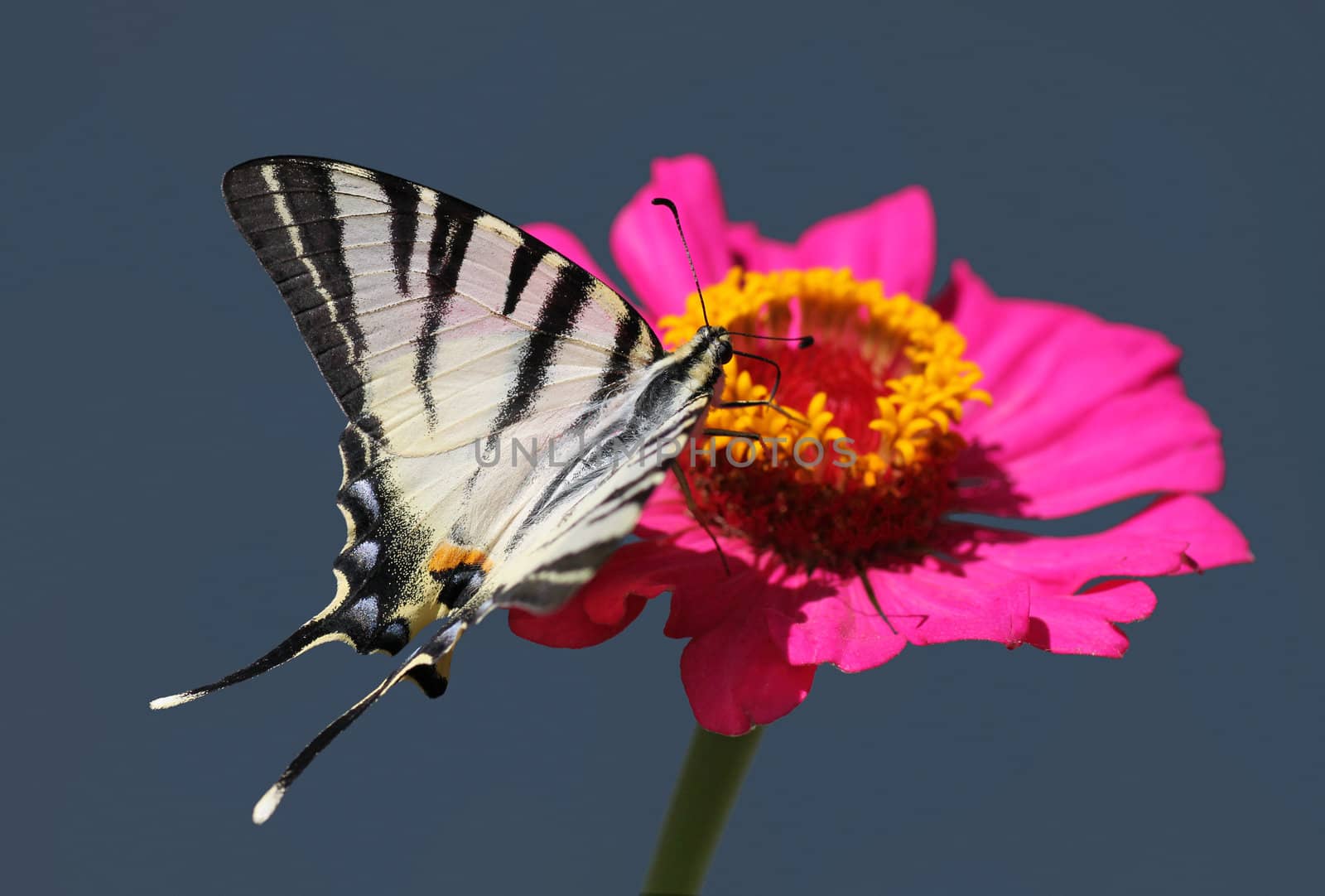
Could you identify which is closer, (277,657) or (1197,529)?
(277,657)

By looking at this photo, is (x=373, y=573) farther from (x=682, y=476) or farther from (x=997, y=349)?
(x=997, y=349)

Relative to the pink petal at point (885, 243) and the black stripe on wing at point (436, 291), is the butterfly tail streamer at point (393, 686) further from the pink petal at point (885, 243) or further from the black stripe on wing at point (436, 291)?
the pink petal at point (885, 243)

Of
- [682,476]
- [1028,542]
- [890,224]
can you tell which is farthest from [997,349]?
[682,476]

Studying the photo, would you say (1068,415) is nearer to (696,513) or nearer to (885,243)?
(885,243)

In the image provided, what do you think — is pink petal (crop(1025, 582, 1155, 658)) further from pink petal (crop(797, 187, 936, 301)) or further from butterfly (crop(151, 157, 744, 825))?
pink petal (crop(797, 187, 936, 301))

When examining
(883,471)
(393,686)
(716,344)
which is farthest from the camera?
(883,471)

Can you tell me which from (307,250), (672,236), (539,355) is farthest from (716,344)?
(672,236)
